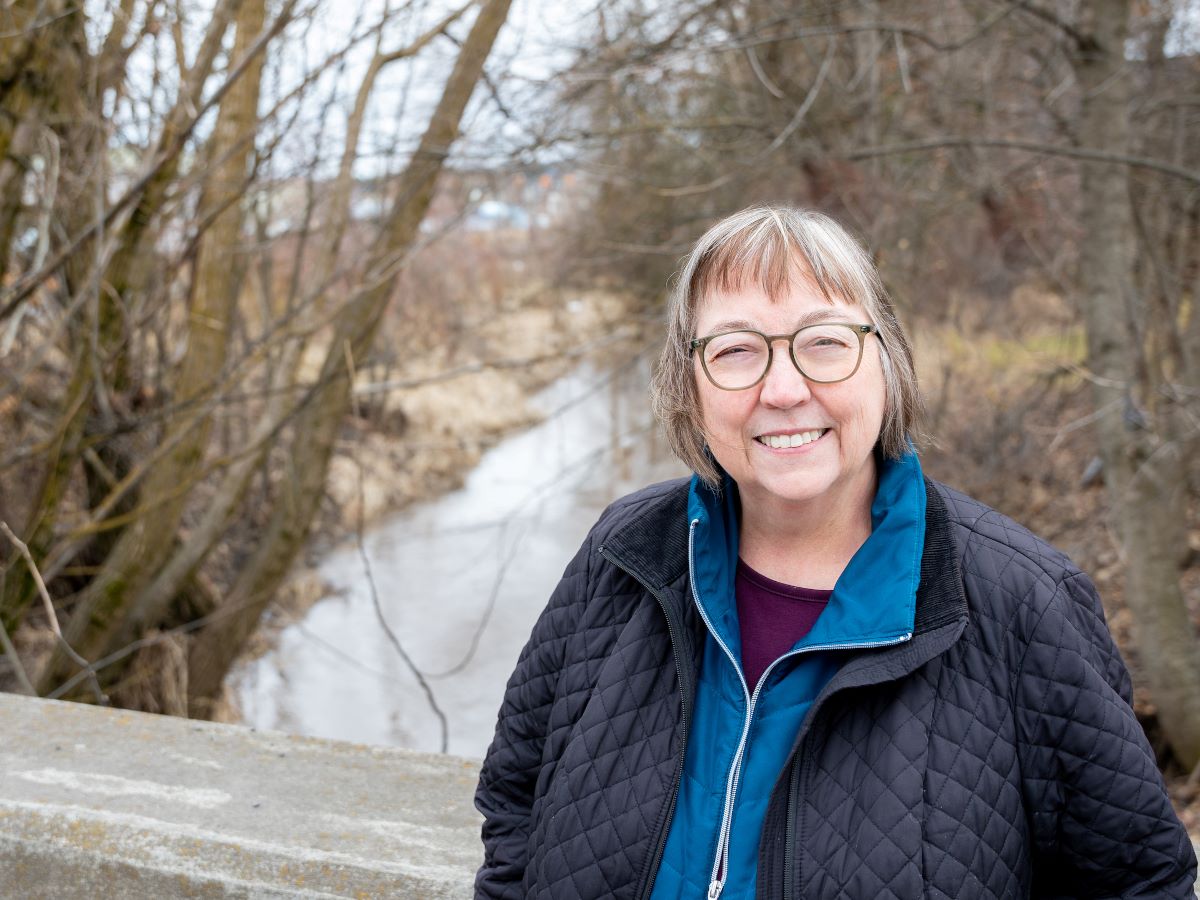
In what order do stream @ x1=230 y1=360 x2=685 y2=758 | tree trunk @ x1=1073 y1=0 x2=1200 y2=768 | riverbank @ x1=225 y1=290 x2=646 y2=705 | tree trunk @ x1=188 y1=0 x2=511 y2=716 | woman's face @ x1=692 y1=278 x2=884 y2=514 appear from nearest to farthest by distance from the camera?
woman's face @ x1=692 y1=278 x2=884 y2=514, tree trunk @ x1=188 y1=0 x2=511 y2=716, tree trunk @ x1=1073 y1=0 x2=1200 y2=768, stream @ x1=230 y1=360 x2=685 y2=758, riverbank @ x1=225 y1=290 x2=646 y2=705

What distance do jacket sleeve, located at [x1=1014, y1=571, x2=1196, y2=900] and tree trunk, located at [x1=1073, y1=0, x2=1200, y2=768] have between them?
400cm

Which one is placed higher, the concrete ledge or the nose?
the nose

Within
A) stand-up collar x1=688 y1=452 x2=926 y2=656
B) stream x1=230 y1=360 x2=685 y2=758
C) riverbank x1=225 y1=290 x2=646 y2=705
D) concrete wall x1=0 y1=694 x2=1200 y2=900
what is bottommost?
stream x1=230 y1=360 x2=685 y2=758

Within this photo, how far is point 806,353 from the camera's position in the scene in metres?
1.46

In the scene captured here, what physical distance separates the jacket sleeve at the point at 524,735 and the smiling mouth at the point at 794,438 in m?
0.33

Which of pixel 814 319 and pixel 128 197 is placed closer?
pixel 814 319

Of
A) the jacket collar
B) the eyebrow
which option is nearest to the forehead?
the eyebrow

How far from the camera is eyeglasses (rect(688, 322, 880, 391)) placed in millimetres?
1456

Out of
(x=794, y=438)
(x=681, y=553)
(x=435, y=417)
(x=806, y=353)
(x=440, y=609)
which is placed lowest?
(x=440, y=609)

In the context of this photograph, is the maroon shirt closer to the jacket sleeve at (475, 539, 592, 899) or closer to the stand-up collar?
the stand-up collar

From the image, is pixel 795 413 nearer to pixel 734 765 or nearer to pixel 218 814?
pixel 734 765

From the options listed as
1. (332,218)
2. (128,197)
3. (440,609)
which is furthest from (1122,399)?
(440,609)

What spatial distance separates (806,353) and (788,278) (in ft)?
0.35

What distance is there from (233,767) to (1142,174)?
22.7ft
